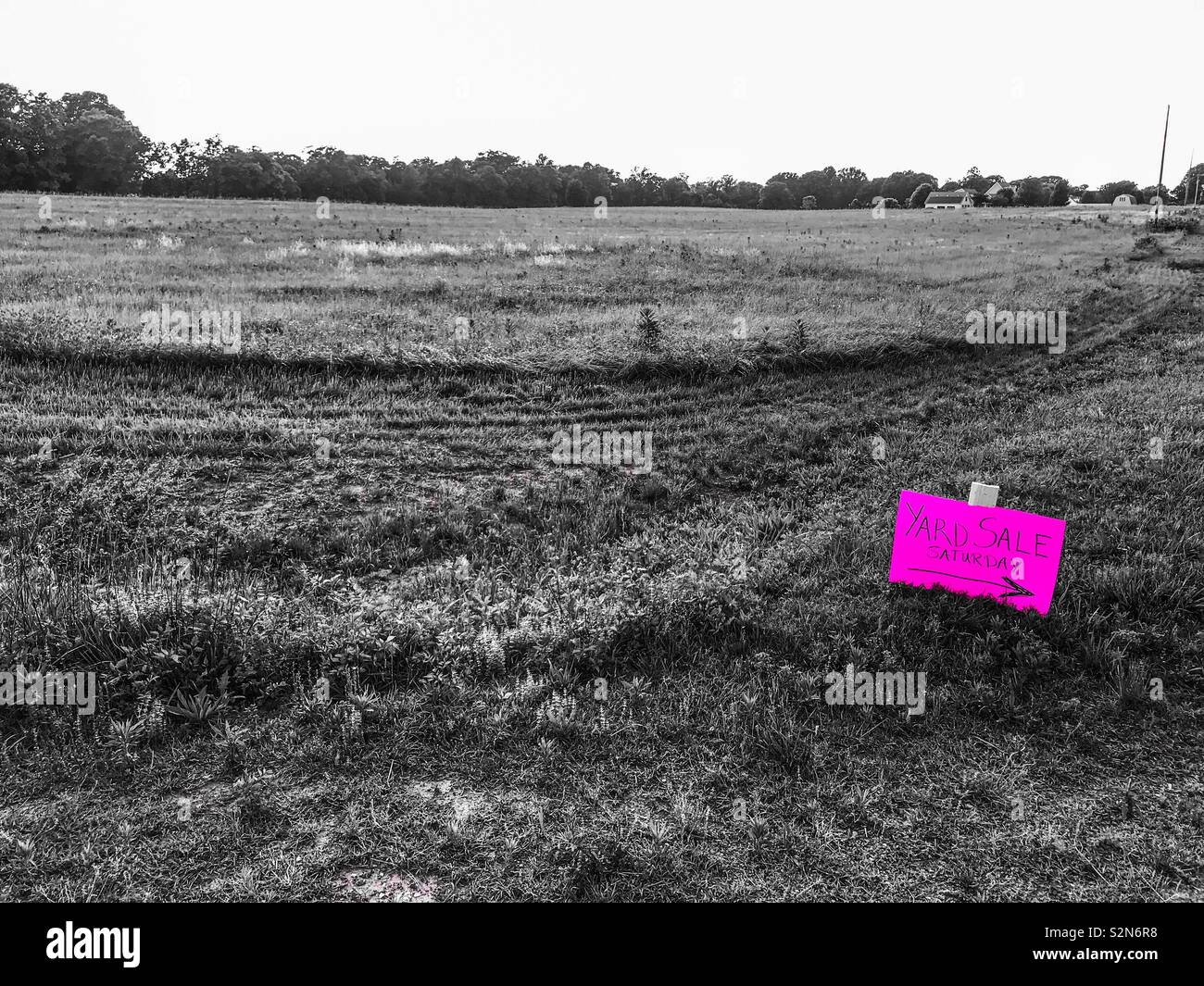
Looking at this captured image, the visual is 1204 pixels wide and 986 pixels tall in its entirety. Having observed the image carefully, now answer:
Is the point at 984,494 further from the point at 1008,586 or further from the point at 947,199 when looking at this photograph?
the point at 947,199

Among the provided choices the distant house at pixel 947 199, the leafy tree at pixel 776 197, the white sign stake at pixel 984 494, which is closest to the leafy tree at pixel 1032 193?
the distant house at pixel 947 199

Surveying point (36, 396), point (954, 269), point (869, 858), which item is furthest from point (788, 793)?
point (954, 269)

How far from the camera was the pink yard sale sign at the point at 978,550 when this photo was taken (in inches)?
205

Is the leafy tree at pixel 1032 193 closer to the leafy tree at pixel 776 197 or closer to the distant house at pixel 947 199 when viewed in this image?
the distant house at pixel 947 199

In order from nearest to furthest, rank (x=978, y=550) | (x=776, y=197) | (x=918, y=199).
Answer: (x=978, y=550) < (x=918, y=199) < (x=776, y=197)

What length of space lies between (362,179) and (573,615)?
67.9m

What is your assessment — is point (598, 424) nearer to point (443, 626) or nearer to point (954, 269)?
point (443, 626)

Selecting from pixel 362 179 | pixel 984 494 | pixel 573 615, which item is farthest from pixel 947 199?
pixel 573 615

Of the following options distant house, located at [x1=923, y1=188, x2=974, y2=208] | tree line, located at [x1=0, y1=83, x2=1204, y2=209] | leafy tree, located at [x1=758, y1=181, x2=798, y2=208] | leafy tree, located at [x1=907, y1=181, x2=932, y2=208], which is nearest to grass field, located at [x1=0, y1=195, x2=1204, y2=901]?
tree line, located at [x1=0, y1=83, x2=1204, y2=209]

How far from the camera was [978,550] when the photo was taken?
212 inches

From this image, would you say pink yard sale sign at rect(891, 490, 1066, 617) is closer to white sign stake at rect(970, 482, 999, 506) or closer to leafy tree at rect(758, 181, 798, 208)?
white sign stake at rect(970, 482, 999, 506)

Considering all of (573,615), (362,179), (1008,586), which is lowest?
(573,615)
